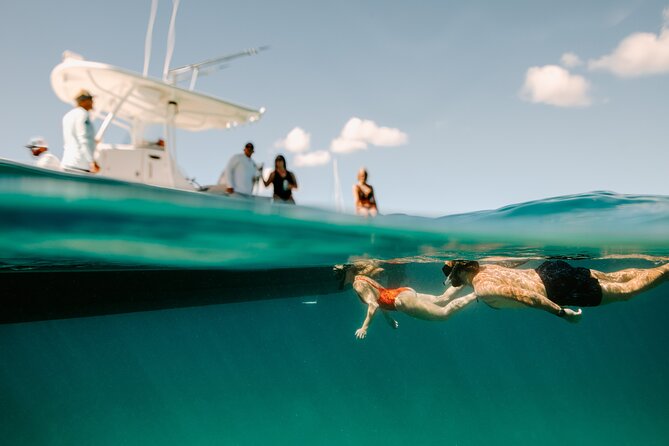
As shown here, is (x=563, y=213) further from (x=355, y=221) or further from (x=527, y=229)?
(x=355, y=221)

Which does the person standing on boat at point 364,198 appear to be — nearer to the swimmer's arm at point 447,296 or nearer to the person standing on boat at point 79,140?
the swimmer's arm at point 447,296

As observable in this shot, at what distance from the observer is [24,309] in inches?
463

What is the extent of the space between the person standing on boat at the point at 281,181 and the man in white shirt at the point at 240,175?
48 centimetres

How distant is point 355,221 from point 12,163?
6.29m

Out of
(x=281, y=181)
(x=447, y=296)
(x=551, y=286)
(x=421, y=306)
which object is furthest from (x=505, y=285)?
(x=281, y=181)

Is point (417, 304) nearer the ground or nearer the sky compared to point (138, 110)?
nearer the ground

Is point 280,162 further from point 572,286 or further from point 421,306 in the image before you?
point 572,286

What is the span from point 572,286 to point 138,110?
38.9 feet

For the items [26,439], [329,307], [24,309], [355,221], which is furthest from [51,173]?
[329,307]

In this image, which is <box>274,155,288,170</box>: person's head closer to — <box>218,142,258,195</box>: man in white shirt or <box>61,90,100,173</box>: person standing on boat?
<box>218,142,258,195</box>: man in white shirt

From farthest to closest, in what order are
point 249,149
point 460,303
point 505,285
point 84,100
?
point 460,303
point 249,149
point 505,285
point 84,100

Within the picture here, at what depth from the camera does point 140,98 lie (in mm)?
10461

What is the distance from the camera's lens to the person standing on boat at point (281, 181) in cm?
853

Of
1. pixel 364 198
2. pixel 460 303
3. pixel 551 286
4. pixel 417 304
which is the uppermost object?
pixel 364 198
